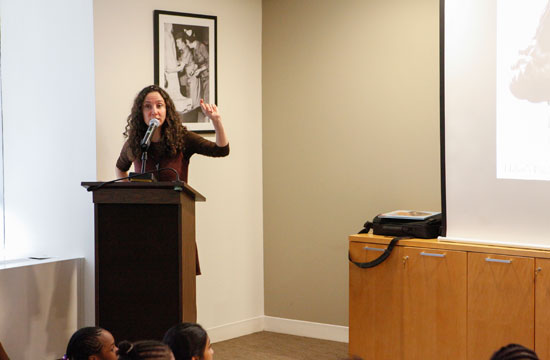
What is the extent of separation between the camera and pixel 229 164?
199 inches

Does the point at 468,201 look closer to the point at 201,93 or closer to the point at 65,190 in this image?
the point at 201,93

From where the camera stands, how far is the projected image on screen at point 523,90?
12.0ft

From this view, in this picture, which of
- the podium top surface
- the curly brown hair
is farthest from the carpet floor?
the podium top surface

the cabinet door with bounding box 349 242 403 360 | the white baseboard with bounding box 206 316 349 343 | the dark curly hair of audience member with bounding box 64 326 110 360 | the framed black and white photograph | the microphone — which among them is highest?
the framed black and white photograph

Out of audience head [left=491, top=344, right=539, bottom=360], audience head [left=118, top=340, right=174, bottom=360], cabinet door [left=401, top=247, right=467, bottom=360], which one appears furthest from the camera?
cabinet door [left=401, top=247, right=467, bottom=360]

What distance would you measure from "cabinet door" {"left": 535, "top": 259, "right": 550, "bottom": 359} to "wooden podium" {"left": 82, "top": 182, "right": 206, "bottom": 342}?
1.76 meters

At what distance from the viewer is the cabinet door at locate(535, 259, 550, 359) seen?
3531 mm

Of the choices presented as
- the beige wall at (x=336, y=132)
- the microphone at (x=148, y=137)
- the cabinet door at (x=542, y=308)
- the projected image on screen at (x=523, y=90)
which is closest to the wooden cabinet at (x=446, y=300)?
the cabinet door at (x=542, y=308)

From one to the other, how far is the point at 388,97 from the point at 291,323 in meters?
1.81

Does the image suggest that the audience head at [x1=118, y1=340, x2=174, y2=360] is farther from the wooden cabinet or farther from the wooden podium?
the wooden cabinet

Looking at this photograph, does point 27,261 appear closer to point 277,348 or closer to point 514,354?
point 277,348

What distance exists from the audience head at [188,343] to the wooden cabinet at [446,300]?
1.82 meters

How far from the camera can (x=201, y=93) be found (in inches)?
190

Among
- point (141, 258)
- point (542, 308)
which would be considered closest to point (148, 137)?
point (141, 258)
